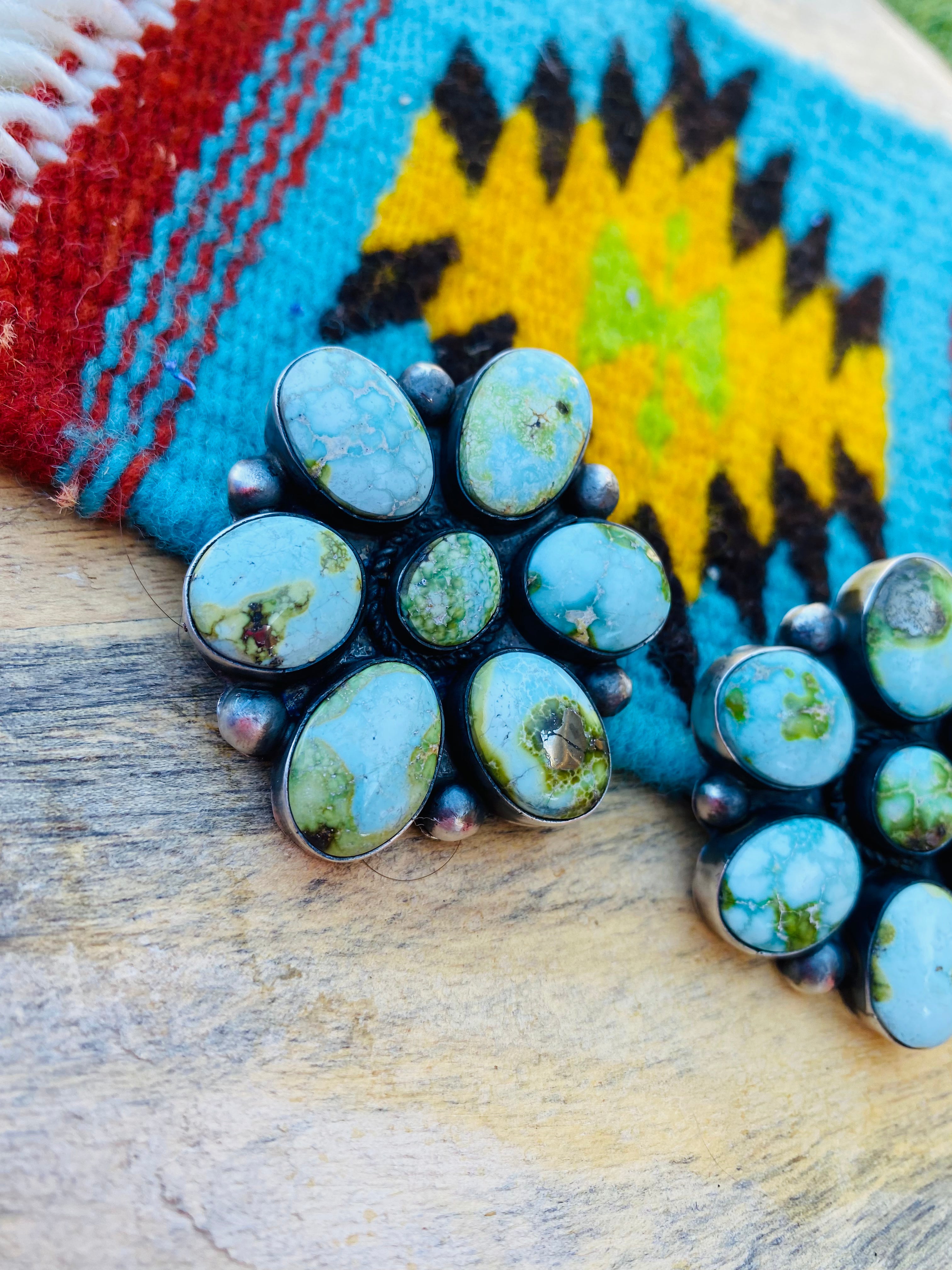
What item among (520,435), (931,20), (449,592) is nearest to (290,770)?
(449,592)

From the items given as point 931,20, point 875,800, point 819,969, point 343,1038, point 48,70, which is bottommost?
point 343,1038

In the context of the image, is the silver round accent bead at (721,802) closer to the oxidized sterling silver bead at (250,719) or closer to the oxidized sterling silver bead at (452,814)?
the oxidized sterling silver bead at (452,814)

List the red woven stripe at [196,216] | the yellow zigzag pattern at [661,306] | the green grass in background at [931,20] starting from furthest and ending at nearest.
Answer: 1. the green grass in background at [931,20]
2. the yellow zigzag pattern at [661,306]
3. the red woven stripe at [196,216]

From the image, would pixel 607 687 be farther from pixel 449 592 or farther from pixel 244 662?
pixel 244 662

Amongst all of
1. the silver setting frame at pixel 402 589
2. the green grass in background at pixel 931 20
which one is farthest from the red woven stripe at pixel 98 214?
the green grass in background at pixel 931 20

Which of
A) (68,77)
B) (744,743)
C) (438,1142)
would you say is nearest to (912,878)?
(744,743)

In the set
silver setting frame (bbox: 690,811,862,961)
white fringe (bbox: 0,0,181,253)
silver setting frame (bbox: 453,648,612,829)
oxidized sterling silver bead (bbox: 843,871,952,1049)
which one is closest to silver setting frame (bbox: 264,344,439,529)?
silver setting frame (bbox: 453,648,612,829)
